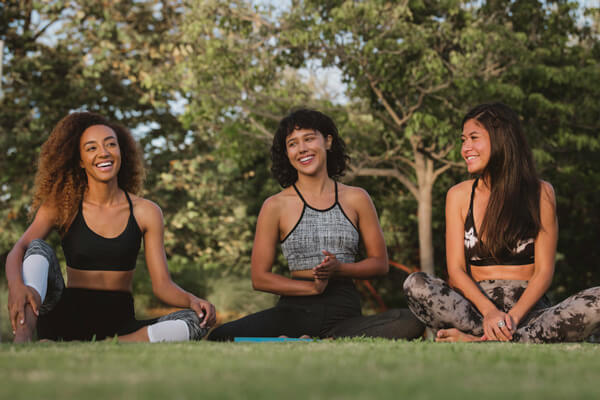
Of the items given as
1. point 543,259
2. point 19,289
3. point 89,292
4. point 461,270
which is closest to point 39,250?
point 19,289

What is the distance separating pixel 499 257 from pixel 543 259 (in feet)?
0.95

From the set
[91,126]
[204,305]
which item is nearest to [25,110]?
[91,126]

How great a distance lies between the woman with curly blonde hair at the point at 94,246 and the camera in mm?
4246

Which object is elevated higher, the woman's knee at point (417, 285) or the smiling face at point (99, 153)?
the smiling face at point (99, 153)

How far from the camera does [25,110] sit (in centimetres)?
1511

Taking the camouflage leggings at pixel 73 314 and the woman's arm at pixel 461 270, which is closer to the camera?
the woman's arm at pixel 461 270

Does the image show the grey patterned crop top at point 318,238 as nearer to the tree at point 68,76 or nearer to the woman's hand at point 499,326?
the woman's hand at point 499,326

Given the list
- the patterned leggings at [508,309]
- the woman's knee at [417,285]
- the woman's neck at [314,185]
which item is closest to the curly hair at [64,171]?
the woman's neck at [314,185]

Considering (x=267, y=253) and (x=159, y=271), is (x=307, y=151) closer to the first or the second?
(x=267, y=253)

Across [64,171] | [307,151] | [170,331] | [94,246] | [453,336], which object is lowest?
[453,336]

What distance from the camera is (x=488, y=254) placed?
15.0ft

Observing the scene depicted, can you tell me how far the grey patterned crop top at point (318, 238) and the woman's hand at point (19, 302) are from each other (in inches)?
72.4

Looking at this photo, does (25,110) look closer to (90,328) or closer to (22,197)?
(22,197)

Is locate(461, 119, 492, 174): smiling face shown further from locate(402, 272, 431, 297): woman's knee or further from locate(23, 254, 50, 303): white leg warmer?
locate(23, 254, 50, 303): white leg warmer
